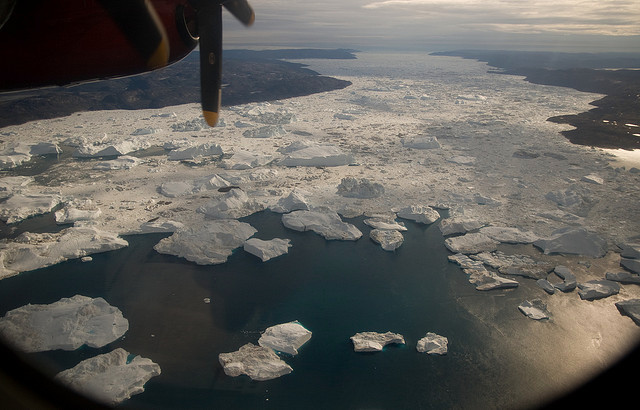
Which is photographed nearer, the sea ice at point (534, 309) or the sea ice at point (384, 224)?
the sea ice at point (534, 309)

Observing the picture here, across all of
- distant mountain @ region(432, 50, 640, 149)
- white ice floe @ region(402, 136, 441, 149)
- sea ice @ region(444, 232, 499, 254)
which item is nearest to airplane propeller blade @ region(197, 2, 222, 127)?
sea ice @ region(444, 232, 499, 254)

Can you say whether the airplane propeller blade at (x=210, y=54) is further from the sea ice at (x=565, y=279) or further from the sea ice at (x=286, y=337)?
the sea ice at (x=565, y=279)

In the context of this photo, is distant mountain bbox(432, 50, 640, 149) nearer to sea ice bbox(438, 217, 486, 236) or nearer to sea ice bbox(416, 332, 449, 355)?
sea ice bbox(438, 217, 486, 236)

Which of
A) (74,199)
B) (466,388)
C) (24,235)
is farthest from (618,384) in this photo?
(74,199)

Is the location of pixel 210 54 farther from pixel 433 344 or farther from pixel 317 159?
pixel 317 159

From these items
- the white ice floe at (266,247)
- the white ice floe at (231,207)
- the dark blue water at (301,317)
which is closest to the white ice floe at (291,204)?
the white ice floe at (231,207)
